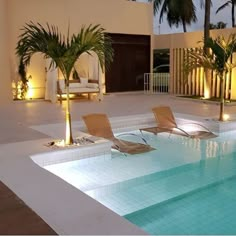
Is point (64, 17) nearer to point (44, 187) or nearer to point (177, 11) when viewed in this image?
point (177, 11)

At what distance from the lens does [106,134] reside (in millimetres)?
6895

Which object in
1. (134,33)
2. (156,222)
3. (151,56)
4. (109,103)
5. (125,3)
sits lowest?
(156,222)

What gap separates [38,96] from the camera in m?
13.0

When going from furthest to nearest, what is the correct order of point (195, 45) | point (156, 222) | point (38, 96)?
point (195, 45)
point (38, 96)
point (156, 222)

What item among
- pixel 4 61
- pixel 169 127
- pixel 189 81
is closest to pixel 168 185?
pixel 169 127

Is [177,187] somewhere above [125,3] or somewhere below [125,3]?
below

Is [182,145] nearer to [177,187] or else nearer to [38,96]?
[177,187]

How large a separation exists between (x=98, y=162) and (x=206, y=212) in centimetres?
217

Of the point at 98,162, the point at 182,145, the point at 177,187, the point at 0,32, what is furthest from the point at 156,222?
the point at 0,32

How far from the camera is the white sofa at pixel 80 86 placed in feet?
38.2

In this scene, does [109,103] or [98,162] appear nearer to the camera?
[98,162]

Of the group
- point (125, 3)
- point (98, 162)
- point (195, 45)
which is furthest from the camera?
point (125, 3)

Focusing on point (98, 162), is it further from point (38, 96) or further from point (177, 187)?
point (38, 96)

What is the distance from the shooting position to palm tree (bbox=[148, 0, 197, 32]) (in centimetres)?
2102
